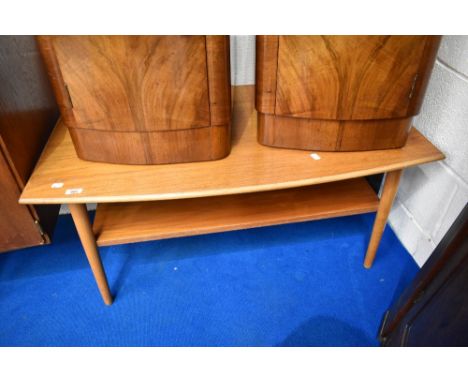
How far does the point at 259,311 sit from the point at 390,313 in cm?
38

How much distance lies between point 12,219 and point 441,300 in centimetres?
99

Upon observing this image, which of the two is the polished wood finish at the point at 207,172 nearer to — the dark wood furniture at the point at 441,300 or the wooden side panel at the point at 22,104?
the wooden side panel at the point at 22,104

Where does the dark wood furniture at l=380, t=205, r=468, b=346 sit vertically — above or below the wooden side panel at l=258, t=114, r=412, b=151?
below

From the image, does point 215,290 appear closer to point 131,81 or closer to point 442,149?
point 131,81

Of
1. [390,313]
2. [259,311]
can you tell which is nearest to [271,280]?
[259,311]

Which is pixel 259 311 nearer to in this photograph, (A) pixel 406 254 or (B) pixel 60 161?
(A) pixel 406 254

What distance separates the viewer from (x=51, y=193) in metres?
0.74

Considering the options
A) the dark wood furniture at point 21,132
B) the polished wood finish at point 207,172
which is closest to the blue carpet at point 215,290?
the dark wood furniture at point 21,132

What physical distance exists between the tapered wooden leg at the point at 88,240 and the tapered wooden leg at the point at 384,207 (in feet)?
2.67

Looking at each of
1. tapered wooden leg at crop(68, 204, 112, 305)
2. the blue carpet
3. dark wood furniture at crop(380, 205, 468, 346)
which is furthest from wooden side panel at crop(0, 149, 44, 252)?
dark wood furniture at crop(380, 205, 468, 346)

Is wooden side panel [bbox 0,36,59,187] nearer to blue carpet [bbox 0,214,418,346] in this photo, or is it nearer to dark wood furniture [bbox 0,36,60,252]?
dark wood furniture [bbox 0,36,60,252]

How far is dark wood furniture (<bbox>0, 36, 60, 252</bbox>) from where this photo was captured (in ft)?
2.40

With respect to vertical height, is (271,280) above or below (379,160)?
below

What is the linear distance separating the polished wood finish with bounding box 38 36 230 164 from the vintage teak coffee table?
58 millimetres
